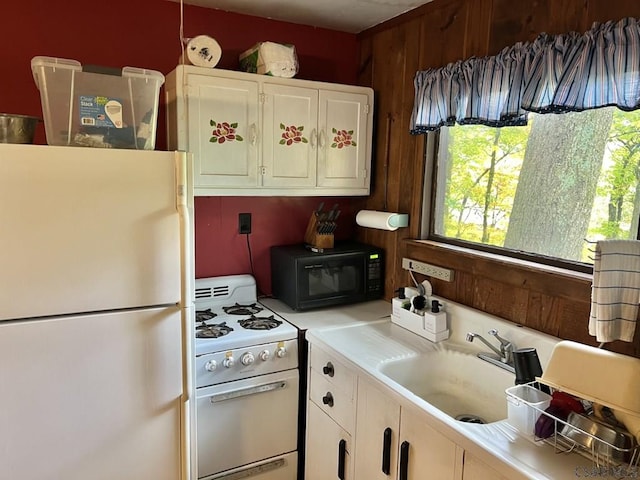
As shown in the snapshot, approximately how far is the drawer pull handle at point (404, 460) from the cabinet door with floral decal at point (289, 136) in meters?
1.33

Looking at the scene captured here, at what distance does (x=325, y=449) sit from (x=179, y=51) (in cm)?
198

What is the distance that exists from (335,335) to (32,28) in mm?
1869

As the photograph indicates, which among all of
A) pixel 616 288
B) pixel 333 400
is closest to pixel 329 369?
pixel 333 400

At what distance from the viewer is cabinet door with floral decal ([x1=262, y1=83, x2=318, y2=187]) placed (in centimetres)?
226

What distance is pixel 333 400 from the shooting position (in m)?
1.93

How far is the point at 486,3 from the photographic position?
6.34ft

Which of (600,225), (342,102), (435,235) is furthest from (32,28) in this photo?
(600,225)

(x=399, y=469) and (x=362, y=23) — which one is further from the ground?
(x=362, y=23)

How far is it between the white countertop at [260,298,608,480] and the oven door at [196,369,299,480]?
0.31 meters

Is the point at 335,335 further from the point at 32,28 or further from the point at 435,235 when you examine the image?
the point at 32,28

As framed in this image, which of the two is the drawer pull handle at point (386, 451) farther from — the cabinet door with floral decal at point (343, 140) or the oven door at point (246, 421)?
the cabinet door with floral decal at point (343, 140)

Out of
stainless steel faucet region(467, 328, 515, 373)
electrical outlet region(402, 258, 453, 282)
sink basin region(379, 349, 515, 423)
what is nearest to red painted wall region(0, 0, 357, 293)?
electrical outlet region(402, 258, 453, 282)

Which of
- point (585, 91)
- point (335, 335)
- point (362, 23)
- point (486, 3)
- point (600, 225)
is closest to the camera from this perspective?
point (585, 91)

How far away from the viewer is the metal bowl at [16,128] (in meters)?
1.53
